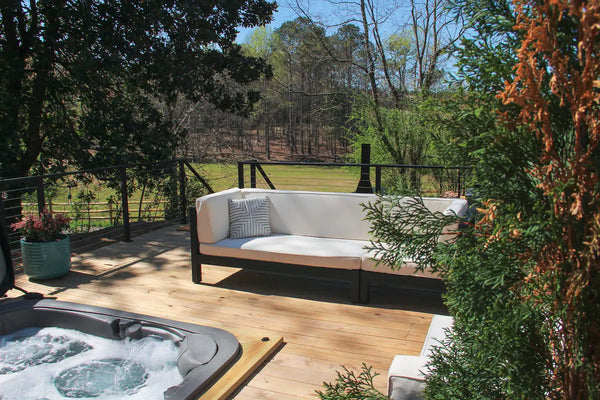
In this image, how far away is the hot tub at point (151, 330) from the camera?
229cm

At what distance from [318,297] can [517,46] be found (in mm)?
2893

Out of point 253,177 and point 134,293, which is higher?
point 253,177

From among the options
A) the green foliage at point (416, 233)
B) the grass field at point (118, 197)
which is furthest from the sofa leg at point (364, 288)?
the green foliage at point (416, 233)

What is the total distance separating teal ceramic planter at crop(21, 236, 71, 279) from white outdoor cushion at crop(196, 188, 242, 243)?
48.3 inches

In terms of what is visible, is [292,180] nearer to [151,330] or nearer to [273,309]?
[273,309]

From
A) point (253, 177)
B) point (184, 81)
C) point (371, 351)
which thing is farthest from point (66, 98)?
point (371, 351)

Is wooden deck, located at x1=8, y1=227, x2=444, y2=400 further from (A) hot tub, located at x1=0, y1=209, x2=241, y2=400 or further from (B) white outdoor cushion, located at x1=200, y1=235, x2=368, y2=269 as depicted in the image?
(B) white outdoor cushion, located at x1=200, y1=235, x2=368, y2=269

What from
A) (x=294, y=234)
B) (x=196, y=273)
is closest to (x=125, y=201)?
(x=196, y=273)

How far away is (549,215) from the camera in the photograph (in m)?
0.88

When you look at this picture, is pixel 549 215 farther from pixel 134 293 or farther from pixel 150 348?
pixel 134 293

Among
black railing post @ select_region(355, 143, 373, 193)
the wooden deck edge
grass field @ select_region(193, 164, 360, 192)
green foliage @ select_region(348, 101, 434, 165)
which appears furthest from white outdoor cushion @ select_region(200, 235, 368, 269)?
green foliage @ select_region(348, 101, 434, 165)

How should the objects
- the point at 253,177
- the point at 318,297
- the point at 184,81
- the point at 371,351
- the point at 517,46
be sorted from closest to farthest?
the point at 517,46
the point at 371,351
the point at 318,297
the point at 253,177
the point at 184,81

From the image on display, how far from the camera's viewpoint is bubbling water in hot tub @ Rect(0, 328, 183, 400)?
8.07 feet

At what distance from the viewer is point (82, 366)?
2693 millimetres
